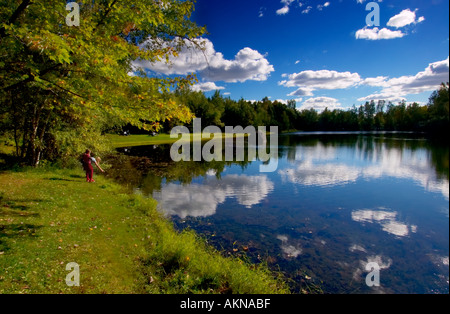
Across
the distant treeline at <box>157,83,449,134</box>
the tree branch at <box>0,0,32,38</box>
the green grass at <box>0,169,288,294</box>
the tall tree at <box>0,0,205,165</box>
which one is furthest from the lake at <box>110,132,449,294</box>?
the distant treeline at <box>157,83,449,134</box>

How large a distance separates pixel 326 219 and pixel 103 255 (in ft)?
35.7

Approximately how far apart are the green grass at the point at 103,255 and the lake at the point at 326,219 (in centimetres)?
173

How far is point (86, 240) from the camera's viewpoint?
25.4 feet

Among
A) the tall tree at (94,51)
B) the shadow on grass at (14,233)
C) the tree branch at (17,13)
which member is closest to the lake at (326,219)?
the shadow on grass at (14,233)

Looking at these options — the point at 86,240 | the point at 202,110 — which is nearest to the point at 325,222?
the point at 86,240

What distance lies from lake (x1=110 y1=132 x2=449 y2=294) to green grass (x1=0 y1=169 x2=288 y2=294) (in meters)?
1.73

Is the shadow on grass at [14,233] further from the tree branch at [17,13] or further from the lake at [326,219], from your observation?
the tree branch at [17,13]

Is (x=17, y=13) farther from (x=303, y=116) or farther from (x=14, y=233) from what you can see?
(x=303, y=116)

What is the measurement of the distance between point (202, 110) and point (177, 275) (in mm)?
87515

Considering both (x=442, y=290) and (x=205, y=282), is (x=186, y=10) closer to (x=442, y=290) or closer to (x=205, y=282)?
(x=205, y=282)

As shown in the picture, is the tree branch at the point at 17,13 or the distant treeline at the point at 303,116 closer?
the tree branch at the point at 17,13

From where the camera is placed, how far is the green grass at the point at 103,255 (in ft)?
19.0

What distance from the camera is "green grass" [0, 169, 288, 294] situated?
19.0 feet

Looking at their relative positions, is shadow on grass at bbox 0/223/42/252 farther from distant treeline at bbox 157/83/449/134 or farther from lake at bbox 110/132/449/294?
distant treeline at bbox 157/83/449/134
